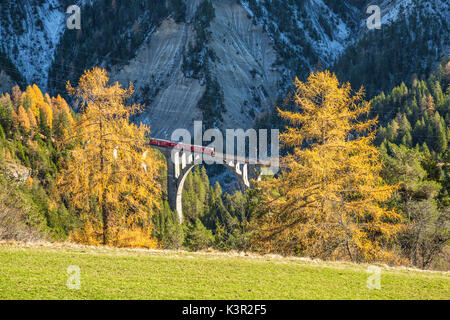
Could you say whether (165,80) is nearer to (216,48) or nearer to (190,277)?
(216,48)

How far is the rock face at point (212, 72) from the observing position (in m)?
137

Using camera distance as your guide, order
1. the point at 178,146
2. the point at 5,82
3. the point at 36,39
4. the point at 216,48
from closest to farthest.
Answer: the point at 178,146 → the point at 216,48 → the point at 5,82 → the point at 36,39

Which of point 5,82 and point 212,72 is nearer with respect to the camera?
point 212,72

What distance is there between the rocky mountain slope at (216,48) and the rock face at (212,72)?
347 millimetres

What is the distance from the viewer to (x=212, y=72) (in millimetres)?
139000

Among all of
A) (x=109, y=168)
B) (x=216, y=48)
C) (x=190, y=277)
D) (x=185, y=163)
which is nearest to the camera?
(x=190, y=277)

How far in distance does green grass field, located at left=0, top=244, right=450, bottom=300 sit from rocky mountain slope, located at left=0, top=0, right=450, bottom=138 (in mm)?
115547

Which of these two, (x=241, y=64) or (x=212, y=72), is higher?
(x=241, y=64)

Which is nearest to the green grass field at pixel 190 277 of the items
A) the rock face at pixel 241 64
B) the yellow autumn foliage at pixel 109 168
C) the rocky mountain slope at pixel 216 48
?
the yellow autumn foliage at pixel 109 168

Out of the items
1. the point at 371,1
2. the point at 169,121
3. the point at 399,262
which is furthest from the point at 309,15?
the point at 399,262

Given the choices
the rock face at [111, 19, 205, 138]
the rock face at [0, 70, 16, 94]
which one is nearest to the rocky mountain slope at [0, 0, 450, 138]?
the rock face at [111, 19, 205, 138]

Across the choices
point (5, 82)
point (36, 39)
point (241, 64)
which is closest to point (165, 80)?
point (241, 64)

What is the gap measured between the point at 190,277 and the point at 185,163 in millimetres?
65861

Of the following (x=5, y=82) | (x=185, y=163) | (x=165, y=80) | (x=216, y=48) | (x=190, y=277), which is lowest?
(x=190, y=277)
